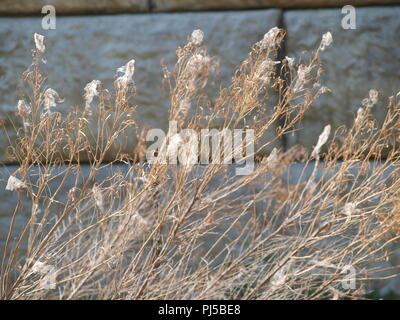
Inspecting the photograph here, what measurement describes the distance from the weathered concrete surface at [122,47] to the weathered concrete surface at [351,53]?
139 mm

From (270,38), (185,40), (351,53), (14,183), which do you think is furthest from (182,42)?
(14,183)

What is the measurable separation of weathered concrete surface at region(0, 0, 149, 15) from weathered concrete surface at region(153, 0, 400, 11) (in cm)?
9

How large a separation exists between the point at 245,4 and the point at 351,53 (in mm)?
489

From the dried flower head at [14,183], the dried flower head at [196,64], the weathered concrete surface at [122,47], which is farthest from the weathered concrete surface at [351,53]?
the dried flower head at [14,183]

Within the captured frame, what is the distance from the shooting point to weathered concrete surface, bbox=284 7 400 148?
110 inches

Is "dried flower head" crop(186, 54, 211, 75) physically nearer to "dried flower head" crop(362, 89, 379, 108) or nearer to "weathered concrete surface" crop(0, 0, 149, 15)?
"dried flower head" crop(362, 89, 379, 108)

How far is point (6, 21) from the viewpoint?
9.50 ft

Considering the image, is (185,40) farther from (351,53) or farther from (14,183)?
(14,183)

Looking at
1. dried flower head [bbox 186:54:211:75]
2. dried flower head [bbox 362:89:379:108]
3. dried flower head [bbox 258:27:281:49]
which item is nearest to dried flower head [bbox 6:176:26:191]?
dried flower head [bbox 186:54:211:75]
